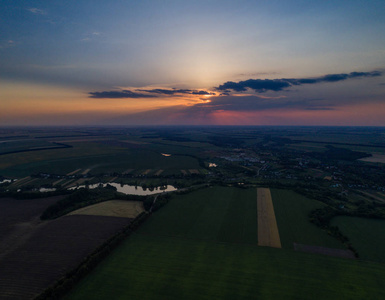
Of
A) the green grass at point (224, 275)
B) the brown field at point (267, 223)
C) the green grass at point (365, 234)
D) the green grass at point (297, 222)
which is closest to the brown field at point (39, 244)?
the green grass at point (224, 275)

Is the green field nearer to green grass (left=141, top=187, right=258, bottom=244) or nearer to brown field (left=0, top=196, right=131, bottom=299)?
green grass (left=141, top=187, right=258, bottom=244)

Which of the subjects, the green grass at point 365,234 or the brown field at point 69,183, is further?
the brown field at point 69,183

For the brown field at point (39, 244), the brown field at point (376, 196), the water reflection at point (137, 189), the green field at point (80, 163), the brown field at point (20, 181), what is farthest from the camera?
the green field at point (80, 163)

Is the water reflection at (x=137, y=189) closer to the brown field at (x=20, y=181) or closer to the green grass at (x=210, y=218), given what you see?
the green grass at (x=210, y=218)

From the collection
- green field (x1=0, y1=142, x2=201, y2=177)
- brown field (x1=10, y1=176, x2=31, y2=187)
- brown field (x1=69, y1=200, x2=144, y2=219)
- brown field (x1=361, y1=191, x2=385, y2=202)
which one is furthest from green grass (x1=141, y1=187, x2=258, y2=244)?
brown field (x1=10, y1=176, x2=31, y2=187)

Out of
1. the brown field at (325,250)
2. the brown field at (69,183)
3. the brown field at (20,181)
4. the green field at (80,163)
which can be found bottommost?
the brown field at (325,250)

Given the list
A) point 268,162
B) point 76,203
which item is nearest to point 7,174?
point 76,203

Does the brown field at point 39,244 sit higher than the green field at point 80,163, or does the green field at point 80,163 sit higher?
the green field at point 80,163

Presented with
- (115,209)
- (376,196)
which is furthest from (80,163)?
(376,196)
